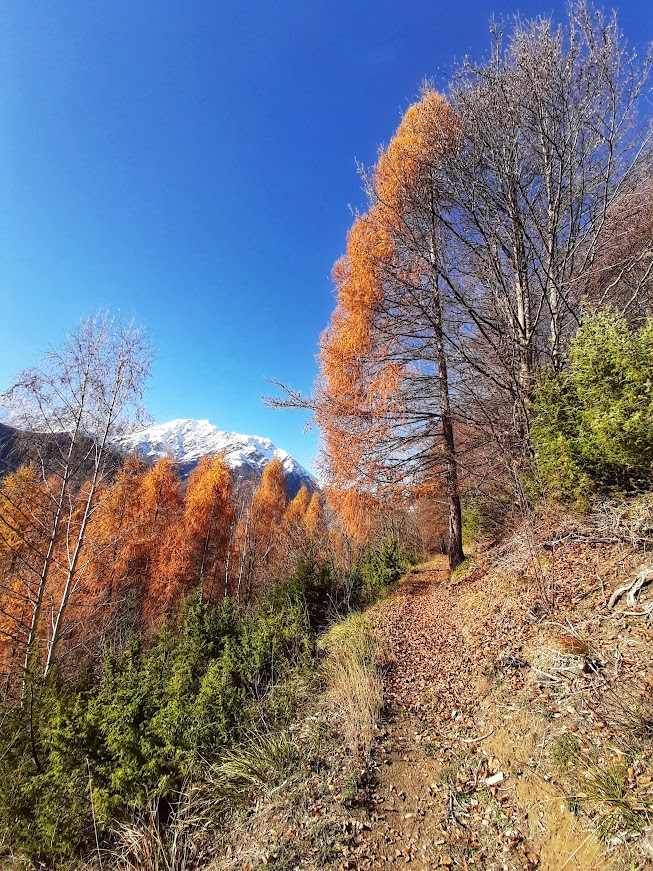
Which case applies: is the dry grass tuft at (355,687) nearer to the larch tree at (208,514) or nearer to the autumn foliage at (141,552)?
the autumn foliage at (141,552)

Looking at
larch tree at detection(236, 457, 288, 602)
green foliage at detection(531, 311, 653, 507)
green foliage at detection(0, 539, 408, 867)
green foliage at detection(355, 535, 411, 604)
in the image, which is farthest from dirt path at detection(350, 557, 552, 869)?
larch tree at detection(236, 457, 288, 602)

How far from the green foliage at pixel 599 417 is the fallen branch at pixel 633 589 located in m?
0.97

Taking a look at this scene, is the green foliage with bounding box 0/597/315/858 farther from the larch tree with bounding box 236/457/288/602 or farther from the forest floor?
the larch tree with bounding box 236/457/288/602

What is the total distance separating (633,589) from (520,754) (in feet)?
6.17

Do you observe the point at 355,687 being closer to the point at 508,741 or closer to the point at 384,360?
the point at 508,741

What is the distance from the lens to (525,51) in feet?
16.5

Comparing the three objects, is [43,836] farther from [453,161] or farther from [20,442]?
[453,161]

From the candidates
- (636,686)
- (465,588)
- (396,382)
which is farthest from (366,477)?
(636,686)

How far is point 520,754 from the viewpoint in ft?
8.85

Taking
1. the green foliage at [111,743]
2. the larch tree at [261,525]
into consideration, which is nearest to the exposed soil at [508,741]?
the green foliage at [111,743]

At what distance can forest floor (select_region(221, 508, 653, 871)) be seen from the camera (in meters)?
2.06

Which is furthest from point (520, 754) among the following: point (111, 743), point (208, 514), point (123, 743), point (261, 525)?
point (261, 525)

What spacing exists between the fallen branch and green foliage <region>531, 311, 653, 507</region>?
0.97 m

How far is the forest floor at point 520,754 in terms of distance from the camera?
2061 mm
